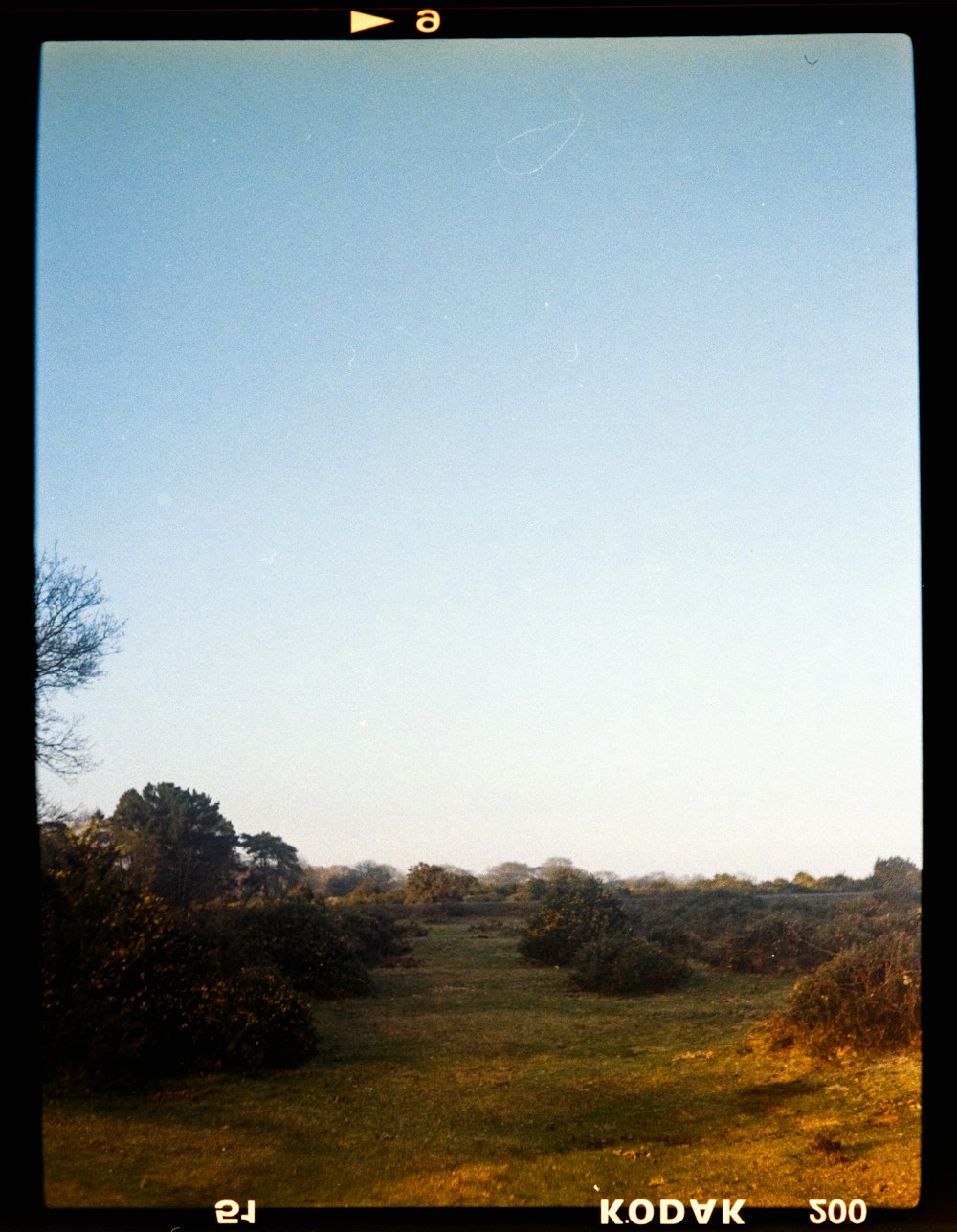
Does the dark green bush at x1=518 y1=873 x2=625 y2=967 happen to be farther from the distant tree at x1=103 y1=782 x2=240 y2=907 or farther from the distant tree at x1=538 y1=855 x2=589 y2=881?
the distant tree at x1=103 y1=782 x2=240 y2=907

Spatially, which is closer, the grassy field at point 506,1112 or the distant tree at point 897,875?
the grassy field at point 506,1112

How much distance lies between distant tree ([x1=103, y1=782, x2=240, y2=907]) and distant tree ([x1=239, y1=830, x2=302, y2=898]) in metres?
0.05

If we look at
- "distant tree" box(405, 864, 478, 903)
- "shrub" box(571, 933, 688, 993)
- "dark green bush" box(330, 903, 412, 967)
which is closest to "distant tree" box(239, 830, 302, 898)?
"dark green bush" box(330, 903, 412, 967)

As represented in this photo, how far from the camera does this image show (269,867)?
354 cm

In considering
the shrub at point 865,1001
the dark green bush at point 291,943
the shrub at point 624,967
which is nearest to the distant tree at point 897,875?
the shrub at point 865,1001

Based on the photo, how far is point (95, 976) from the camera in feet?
11.3

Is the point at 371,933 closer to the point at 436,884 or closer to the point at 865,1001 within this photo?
the point at 436,884

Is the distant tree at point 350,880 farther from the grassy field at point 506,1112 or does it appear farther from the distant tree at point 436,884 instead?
the grassy field at point 506,1112

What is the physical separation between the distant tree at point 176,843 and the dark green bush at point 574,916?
3.54 feet

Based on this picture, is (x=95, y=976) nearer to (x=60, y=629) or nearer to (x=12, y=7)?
(x=60, y=629)

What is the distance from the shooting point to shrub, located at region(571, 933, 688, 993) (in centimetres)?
355

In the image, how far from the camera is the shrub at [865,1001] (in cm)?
349

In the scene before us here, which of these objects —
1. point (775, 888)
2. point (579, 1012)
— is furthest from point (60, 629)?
point (775, 888)

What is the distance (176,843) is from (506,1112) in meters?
1.44
